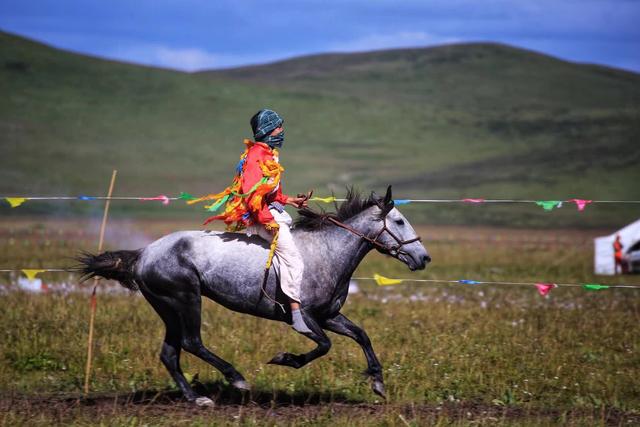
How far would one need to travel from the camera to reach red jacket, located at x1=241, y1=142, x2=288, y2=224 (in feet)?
27.0

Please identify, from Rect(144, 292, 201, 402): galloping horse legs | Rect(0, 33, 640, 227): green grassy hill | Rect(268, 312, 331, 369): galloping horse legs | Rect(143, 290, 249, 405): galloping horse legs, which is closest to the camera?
Rect(268, 312, 331, 369): galloping horse legs

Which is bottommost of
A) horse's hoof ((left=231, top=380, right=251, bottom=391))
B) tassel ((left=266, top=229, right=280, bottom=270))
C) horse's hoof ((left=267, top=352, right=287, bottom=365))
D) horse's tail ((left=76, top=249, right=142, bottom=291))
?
horse's hoof ((left=231, top=380, right=251, bottom=391))

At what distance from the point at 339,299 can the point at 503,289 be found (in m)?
10.6

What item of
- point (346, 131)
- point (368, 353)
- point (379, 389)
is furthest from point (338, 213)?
point (346, 131)

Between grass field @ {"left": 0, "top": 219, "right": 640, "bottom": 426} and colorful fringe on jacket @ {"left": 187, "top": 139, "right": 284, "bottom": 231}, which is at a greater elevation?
colorful fringe on jacket @ {"left": 187, "top": 139, "right": 284, "bottom": 231}

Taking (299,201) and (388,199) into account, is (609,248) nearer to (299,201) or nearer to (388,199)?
(388,199)

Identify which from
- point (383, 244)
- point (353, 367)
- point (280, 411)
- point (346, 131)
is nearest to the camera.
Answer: point (280, 411)

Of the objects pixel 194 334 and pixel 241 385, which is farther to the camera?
pixel 194 334

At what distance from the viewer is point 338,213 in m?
8.70

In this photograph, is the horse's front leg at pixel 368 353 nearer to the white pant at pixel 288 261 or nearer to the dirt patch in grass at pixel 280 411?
the dirt patch in grass at pixel 280 411

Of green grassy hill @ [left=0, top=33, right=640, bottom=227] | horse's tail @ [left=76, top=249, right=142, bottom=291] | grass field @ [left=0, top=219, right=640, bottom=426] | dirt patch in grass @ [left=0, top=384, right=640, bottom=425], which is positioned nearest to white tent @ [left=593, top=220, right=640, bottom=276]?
grass field @ [left=0, top=219, right=640, bottom=426]

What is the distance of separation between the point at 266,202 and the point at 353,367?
2.47 meters

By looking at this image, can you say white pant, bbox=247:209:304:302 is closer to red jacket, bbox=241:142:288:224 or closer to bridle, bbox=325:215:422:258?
red jacket, bbox=241:142:288:224

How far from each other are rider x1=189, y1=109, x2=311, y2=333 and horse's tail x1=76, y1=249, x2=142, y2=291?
91 centimetres
